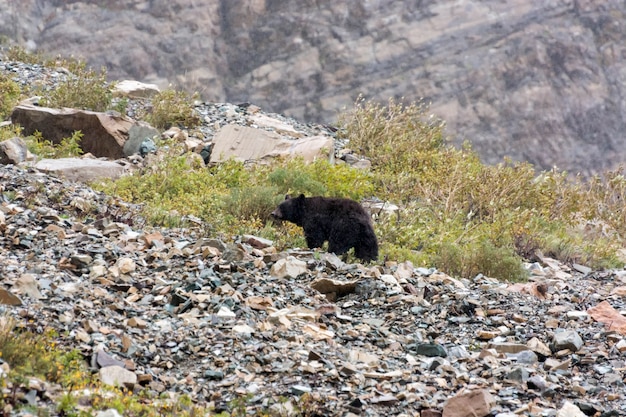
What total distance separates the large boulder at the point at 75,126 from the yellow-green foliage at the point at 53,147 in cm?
21

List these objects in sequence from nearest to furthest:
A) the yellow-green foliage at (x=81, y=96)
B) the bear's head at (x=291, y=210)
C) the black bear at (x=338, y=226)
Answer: the black bear at (x=338, y=226), the bear's head at (x=291, y=210), the yellow-green foliage at (x=81, y=96)

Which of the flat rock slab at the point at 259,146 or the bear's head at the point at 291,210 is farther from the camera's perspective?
the flat rock slab at the point at 259,146

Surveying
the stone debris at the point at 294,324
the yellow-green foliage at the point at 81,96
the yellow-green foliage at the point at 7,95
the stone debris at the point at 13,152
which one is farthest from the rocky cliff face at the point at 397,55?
the stone debris at the point at 294,324

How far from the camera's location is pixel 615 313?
7.62m

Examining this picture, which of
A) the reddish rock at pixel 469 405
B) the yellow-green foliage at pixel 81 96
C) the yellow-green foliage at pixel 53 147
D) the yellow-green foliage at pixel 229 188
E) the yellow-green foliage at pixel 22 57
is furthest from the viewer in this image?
the yellow-green foliage at pixel 22 57

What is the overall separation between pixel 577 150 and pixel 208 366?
2557 cm

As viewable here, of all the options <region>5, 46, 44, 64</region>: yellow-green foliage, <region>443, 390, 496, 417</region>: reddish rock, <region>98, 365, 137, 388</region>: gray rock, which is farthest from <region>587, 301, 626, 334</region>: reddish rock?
<region>5, 46, 44, 64</region>: yellow-green foliage

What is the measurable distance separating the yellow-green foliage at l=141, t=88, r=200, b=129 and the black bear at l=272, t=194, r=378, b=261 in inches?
280

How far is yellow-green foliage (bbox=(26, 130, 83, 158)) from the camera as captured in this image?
1300 centimetres

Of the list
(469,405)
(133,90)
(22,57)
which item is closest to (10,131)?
(133,90)

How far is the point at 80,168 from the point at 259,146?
3579 millimetres

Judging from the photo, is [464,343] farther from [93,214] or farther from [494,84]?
[494,84]

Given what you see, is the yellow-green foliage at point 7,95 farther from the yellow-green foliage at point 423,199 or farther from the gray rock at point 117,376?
the gray rock at point 117,376

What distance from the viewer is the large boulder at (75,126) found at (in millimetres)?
13789
